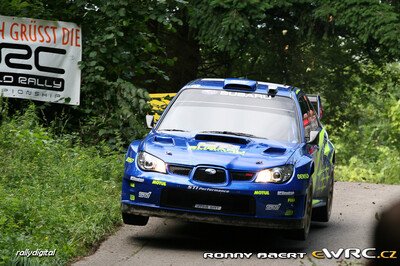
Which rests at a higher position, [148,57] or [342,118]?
[148,57]

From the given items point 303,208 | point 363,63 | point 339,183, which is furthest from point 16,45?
point 363,63

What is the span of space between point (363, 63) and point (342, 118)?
101 inches

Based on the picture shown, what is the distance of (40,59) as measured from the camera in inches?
609

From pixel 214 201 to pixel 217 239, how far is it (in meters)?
1.30

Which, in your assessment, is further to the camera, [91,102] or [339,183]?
[339,183]

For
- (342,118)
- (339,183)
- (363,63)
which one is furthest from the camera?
(342,118)

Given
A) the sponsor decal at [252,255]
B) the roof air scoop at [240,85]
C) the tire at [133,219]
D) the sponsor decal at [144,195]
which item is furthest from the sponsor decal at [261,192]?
the roof air scoop at [240,85]

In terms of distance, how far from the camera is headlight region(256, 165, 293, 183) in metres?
8.71

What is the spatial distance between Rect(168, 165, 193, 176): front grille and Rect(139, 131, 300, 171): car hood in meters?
0.04

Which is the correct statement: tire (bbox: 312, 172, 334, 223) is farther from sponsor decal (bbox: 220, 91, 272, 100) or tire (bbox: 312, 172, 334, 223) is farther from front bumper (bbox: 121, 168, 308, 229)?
front bumper (bbox: 121, 168, 308, 229)

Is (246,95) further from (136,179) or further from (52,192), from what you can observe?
(52,192)

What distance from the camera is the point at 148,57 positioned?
16.7 metres

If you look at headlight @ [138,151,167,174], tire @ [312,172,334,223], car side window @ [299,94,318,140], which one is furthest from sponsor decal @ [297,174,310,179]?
tire @ [312,172,334,223]

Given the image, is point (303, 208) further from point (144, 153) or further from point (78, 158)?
point (78, 158)
